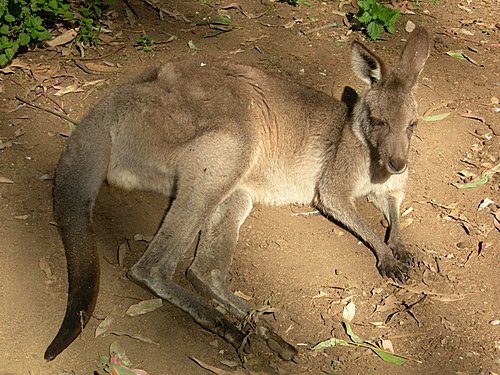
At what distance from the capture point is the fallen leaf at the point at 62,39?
556 cm

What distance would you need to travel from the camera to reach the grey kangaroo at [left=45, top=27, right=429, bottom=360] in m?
3.78

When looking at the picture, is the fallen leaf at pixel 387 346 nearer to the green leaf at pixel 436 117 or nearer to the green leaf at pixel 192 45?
the green leaf at pixel 436 117

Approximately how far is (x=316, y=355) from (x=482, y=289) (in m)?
1.10

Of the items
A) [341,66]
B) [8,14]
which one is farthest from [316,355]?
[8,14]

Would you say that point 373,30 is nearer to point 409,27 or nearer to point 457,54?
point 409,27

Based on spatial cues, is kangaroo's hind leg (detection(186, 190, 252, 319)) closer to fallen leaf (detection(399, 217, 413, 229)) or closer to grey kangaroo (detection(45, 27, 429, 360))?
grey kangaroo (detection(45, 27, 429, 360))

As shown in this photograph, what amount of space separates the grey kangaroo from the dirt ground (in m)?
0.12

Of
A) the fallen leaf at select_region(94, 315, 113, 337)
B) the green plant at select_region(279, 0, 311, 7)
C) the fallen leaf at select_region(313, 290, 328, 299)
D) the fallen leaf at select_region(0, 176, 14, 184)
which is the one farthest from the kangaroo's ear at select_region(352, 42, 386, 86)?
the fallen leaf at select_region(0, 176, 14, 184)

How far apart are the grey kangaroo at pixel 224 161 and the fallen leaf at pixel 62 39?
145 cm

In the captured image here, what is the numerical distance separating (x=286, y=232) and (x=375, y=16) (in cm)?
233

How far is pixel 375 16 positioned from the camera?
579 cm

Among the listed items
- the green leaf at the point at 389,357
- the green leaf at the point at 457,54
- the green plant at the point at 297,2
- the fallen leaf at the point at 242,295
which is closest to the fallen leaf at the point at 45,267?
the fallen leaf at the point at 242,295

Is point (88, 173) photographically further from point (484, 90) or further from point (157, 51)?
point (484, 90)

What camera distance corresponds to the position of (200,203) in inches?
156
